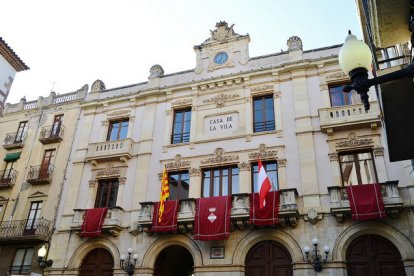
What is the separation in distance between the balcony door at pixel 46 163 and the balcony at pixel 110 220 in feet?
14.4

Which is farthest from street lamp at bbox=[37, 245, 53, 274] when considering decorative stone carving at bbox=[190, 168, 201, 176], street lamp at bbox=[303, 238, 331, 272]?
street lamp at bbox=[303, 238, 331, 272]

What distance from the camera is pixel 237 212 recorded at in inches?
680

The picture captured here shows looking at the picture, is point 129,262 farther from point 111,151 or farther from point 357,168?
point 357,168

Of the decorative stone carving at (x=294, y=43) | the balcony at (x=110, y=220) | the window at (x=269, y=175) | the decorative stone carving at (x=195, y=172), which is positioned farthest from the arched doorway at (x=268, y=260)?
the decorative stone carving at (x=294, y=43)

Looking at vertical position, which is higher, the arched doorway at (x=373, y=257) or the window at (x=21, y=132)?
the window at (x=21, y=132)

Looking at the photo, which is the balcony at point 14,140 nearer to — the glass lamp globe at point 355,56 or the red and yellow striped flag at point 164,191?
the red and yellow striped flag at point 164,191

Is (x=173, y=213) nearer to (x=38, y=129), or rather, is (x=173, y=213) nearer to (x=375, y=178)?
(x=375, y=178)

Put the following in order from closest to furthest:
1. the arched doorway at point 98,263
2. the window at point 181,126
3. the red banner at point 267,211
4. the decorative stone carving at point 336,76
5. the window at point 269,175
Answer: the red banner at point 267,211, the window at point 269,175, the arched doorway at point 98,263, the decorative stone carving at point 336,76, the window at point 181,126

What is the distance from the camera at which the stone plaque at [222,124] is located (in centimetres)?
2094

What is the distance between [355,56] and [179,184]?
16274 millimetres

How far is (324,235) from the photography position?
1634 centimetres

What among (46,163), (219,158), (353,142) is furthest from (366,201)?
(46,163)

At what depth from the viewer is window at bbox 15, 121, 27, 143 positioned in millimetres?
26025

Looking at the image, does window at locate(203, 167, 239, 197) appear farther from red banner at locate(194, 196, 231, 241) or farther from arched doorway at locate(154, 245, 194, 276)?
arched doorway at locate(154, 245, 194, 276)
